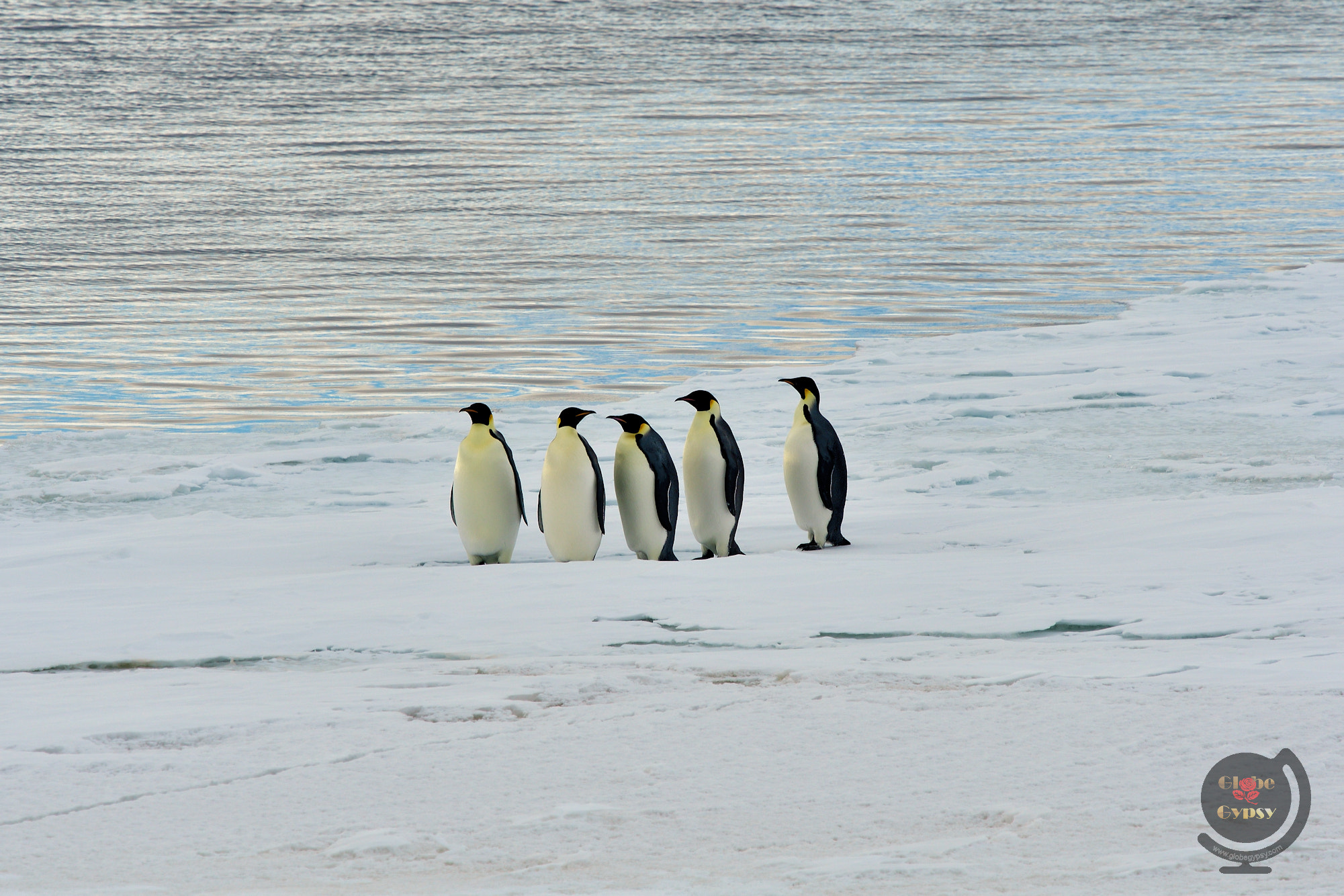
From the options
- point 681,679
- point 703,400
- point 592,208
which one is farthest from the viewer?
point 592,208

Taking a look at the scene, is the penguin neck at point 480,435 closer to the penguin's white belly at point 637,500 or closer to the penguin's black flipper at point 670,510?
the penguin's white belly at point 637,500

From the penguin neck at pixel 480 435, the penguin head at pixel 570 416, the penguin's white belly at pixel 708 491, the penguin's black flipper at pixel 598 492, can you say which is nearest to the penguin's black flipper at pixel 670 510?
the penguin's white belly at pixel 708 491

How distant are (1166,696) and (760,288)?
9260mm

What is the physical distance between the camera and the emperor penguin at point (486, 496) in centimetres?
Result: 513

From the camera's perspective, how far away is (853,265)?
13.0 metres

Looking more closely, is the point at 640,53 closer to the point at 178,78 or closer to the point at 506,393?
the point at 178,78

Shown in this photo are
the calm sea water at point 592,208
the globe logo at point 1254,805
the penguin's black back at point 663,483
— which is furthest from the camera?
the calm sea water at point 592,208

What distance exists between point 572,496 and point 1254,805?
3.11m

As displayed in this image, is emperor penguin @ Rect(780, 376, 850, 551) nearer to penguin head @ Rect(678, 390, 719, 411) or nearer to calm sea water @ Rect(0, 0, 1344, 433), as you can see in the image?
penguin head @ Rect(678, 390, 719, 411)

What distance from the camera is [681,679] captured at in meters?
3.33

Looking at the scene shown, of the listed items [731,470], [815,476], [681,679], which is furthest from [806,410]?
[681,679]

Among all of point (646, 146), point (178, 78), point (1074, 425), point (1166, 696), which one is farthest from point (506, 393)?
point (178, 78)

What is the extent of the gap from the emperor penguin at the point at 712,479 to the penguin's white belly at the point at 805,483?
0.20 metres

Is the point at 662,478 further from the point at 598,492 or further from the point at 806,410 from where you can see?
the point at 806,410
